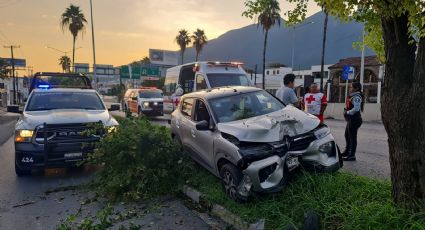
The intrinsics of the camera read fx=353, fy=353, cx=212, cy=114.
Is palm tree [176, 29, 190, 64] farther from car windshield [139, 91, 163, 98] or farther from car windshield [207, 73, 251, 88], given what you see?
car windshield [207, 73, 251, 88]

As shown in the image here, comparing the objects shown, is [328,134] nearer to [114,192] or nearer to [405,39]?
[405,39]

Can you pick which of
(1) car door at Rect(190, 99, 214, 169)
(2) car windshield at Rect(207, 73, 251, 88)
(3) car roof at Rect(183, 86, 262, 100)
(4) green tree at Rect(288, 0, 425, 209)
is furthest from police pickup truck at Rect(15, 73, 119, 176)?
(2) car windshield at Rect(207, 73, 251, 88)

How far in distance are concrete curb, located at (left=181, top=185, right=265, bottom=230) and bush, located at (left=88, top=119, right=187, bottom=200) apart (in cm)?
35

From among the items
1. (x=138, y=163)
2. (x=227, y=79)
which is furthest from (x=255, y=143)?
(x=227, y=79)

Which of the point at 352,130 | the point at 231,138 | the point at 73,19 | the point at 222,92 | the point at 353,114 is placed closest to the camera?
the point at 231,138

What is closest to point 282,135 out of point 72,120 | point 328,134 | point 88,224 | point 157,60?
point 328,134

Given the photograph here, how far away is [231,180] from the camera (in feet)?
16.5

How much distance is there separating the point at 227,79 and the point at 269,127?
8.03 meters

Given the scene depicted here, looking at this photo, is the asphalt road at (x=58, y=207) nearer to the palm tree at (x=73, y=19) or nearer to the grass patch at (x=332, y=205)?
the grass patch at (x=332, y=205)

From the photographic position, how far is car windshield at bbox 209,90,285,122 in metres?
5.90

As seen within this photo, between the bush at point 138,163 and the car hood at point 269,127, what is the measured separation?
134 cm

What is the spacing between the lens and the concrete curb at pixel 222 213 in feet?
14.0

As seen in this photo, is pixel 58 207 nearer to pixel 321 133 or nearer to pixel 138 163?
pixel 138 163

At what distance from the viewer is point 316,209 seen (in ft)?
13.8
